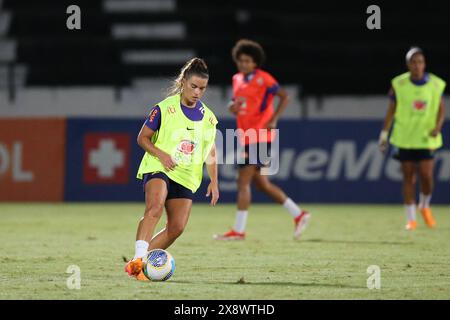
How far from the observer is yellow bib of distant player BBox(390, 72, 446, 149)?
44.1ft

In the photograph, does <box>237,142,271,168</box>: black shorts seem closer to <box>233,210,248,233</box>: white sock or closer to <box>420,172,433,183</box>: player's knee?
<box>233,210,248,233</box>: white sock

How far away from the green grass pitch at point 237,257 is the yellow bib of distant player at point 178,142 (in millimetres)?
805

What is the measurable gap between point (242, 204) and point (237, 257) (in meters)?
2.33

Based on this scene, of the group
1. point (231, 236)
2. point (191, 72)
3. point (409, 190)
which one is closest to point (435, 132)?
point (409, 190)

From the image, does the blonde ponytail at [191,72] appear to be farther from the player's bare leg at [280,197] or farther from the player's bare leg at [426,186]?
the player's bare leg at [426,186]

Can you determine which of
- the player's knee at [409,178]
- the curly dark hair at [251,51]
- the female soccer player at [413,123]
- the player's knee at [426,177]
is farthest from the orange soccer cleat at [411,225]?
the curly dark hair at [251,51]

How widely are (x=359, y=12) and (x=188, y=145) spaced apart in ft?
51.4

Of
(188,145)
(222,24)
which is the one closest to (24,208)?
(222,24)

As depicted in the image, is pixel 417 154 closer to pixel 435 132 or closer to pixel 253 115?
pixel 435 132

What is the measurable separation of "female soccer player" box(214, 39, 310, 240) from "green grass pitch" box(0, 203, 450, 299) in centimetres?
35

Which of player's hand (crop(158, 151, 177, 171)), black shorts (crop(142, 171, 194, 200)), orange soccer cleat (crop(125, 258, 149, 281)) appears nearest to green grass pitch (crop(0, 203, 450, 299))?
orange soccer cleat (crop(125, 258, 149, 281))

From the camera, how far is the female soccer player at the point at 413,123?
1343 centimetres

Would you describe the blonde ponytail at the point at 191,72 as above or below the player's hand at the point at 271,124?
above

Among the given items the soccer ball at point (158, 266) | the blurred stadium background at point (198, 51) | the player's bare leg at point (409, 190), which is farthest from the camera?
the blurred stadium background at point (198, 51)
